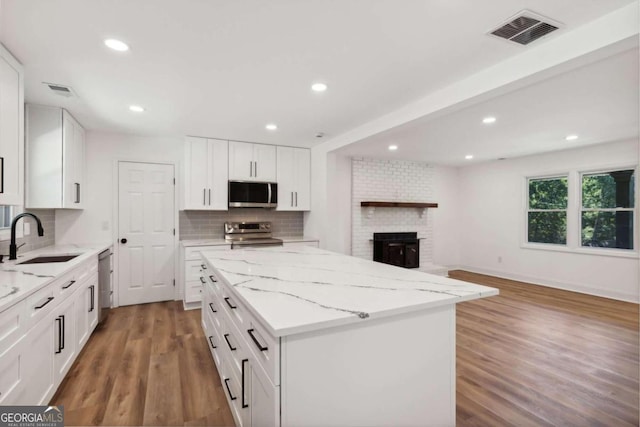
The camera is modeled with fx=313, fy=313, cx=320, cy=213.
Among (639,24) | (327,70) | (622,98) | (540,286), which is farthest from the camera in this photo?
(540,286)

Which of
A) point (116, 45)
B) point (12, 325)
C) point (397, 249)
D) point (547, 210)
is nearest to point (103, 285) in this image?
point (12, 325)

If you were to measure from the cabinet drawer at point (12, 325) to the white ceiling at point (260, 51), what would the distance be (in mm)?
1585

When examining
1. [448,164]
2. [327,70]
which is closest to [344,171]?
[448,164]

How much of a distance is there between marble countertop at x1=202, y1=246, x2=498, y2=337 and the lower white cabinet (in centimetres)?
98

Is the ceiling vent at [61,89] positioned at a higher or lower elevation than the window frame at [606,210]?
higher

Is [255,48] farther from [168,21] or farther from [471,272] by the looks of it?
[471,272]

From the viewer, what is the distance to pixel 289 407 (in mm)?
1120

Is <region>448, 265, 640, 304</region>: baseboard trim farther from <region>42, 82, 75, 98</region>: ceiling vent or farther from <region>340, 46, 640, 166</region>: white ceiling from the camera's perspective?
<region>42, 82, 75, 98</region>: ceiling vent

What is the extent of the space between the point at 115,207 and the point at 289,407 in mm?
4195

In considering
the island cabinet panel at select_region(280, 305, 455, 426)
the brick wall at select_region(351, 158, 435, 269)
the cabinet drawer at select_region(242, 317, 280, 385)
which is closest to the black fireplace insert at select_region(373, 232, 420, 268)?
the brick wall at select_region(351, 158, 435, 269)

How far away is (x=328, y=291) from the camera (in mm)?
1517

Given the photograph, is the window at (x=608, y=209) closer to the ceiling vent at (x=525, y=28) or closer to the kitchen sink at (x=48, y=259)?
the ceiling vent at (x=525, y=28)

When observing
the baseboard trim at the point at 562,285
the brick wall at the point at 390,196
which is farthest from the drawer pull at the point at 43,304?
the baseboard trim at the point at 562,285

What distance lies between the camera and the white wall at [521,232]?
4.73 meters
